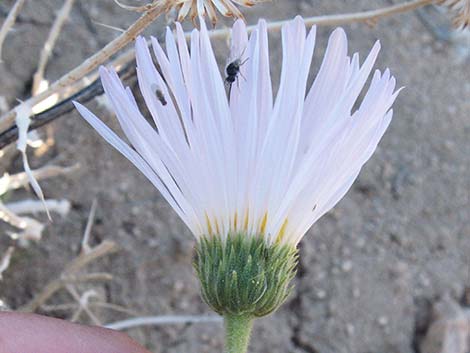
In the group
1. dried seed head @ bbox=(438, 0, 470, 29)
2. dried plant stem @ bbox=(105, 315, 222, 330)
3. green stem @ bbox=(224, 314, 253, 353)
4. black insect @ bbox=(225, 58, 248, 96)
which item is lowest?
green stem @ bbox=(224, 314, 253, 353)

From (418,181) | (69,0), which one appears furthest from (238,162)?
(418,181)

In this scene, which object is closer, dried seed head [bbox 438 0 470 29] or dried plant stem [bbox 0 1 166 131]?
dried plant stem [bbox 0 1 166 131]

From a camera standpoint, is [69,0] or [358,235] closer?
[69,0]

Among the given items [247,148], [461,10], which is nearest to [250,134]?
[247,148]

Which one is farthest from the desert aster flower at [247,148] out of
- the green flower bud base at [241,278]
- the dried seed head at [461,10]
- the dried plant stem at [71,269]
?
the dried plant stem at [71,269]

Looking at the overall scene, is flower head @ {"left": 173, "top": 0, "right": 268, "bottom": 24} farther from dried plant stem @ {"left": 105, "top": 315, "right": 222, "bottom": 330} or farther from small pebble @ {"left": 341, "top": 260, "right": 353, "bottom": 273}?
small pebble @ {"left": 341, "top": 260, "right": 353, "bottom": 273}

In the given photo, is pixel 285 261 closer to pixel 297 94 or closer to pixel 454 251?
pixel 297 94

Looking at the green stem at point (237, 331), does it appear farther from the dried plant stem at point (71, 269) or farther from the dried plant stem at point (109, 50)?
the dried plant stem at point (71, 269)

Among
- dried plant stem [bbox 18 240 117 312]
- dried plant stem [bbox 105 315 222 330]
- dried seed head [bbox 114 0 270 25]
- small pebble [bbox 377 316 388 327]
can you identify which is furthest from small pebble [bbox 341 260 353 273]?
dried seed head [bbox 114 0 270 25]
